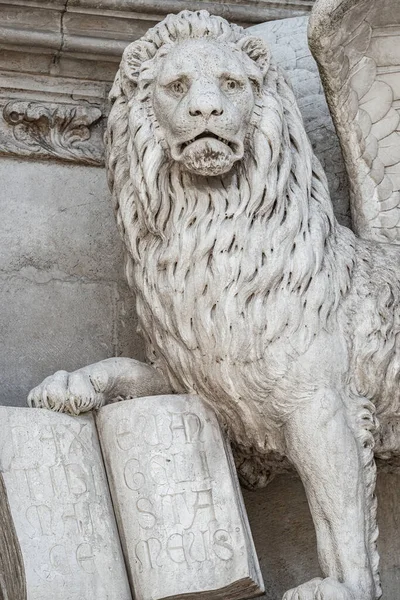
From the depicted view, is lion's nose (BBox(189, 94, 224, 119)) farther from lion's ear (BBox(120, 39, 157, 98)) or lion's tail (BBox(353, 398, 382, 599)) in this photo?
lion's tail (BBox(353, 398, 382, 599))

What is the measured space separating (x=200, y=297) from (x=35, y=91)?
3.41 feet

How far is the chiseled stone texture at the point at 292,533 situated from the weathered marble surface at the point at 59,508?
22.9 inches

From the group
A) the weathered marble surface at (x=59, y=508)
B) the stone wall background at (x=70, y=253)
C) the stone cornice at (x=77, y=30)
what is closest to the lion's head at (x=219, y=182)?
the weathered marble surface at (x=59, y=508)

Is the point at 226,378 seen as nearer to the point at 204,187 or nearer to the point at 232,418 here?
the point at 232,418

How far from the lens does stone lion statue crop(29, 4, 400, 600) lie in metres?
4.91

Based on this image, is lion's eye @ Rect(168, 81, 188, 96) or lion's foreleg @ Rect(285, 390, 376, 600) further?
lion's eye @ Rect(168, 81, 188, 96)

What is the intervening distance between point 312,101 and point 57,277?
80 centimetres

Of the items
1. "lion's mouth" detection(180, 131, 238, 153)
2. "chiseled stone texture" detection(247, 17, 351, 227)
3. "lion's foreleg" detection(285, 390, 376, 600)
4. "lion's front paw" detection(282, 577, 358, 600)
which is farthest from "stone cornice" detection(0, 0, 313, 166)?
"lion's front paw" detection(282, 577, 358, 600)

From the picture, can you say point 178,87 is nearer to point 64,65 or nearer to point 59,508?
point 64,65

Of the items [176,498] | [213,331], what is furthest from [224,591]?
[213,331]

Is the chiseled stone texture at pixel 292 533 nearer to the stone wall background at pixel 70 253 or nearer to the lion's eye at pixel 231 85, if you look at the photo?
the stone wall background at pixel 70 253

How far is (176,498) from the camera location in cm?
498

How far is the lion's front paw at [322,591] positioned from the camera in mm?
4754

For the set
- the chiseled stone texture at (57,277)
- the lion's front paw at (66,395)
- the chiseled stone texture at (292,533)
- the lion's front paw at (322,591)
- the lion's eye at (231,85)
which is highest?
the lion's eye at (231,85)
